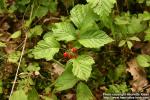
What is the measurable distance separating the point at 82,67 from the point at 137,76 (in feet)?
2.17

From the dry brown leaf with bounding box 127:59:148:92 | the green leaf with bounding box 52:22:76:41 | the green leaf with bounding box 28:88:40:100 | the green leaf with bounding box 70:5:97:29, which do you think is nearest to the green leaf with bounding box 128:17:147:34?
the dry brown leaf with bounding box 127:59:148:92

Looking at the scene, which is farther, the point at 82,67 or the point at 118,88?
the point at 118,88

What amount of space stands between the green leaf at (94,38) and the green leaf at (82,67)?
109 mm

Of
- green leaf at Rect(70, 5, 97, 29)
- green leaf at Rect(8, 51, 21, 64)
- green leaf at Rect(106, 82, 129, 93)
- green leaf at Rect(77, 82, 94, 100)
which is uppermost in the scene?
green leaf at Rect(70, 5, 97, 29)

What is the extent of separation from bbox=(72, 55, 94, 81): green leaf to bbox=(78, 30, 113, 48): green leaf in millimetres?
109

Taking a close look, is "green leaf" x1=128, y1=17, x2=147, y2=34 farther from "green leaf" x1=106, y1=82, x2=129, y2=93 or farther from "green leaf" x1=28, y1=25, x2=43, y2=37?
"green leaf" x1=28, y1=25, x2=43, y2=37

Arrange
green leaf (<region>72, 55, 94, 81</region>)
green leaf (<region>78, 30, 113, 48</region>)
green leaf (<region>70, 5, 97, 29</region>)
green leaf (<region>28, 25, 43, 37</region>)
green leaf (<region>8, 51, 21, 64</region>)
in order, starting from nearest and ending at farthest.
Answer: green leaf (<region>72, 55, 94, 81</region>) → green leaf (<region>78, 30, 113, 48</region>) → green leaf (<region>70, 5, 97, 29</region>) → green leaf (<region>8, 51, 21, 64</region>) → green leaf (<region>28, 25, 43, 37</region>)

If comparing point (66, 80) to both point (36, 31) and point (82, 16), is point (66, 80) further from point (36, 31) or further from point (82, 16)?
point (36, 31)

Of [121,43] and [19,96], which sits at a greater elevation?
[121,43]

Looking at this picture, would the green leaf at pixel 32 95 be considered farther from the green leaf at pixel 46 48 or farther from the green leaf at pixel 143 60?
the green leaf at pixel 143 60

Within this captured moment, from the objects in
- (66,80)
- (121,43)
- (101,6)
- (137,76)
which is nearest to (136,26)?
(121,43)

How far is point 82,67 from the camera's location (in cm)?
203

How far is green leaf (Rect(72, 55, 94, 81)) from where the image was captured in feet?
6.52

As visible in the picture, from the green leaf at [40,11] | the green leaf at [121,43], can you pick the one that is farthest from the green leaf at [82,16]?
the green leaf at [40,11]
